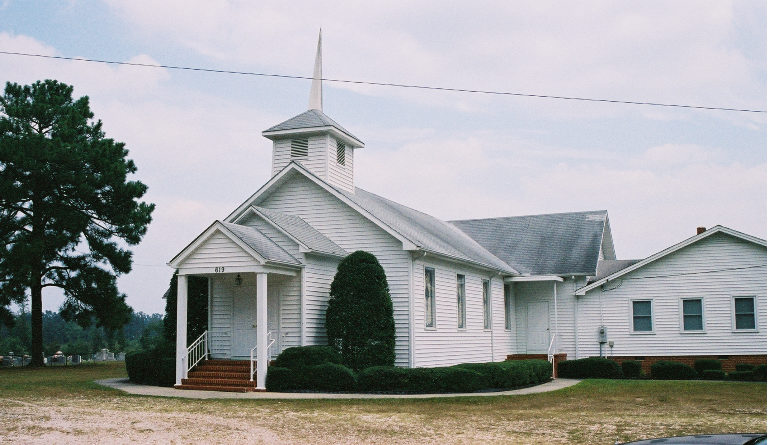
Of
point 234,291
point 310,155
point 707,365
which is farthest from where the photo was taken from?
point 707,365

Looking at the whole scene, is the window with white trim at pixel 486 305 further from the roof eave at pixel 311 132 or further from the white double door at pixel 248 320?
the white double door at pixel 248 320

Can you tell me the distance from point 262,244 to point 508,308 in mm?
12799

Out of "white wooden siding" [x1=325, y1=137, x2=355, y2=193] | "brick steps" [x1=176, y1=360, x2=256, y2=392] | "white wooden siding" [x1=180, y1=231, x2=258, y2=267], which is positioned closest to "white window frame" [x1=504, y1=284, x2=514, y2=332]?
"white wooden siding" [x1=325, y1=137, x2=355, y2=193]

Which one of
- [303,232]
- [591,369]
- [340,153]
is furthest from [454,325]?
[340,153]

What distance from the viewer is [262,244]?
21.3 meters

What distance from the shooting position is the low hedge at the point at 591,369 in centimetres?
2719

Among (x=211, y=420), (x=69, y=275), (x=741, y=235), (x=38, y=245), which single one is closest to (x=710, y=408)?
(x=211, y=420)

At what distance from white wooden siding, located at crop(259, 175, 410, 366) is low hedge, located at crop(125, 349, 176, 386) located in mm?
5822

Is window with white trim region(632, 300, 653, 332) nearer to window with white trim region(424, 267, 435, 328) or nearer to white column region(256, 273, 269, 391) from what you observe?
window with white trim region(424, 267, 435, 328)

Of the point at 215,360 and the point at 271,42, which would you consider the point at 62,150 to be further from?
the point at 271,42

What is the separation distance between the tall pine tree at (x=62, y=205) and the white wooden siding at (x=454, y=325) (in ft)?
56.7

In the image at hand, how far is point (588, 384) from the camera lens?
2384 cm

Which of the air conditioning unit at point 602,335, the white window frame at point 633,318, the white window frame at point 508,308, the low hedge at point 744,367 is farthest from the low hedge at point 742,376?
the white window frame at point 508,308

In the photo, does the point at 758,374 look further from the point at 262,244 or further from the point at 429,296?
the point at 262,244
